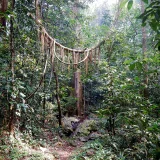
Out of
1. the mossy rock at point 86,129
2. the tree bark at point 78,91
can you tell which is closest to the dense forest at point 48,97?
the mossy rock at point 86,129

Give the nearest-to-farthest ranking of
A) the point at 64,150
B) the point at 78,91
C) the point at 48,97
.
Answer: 1. the point at 64,150
2. the point at 48,97
3. the point at 78,91

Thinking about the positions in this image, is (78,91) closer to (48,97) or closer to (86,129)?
(86,129)

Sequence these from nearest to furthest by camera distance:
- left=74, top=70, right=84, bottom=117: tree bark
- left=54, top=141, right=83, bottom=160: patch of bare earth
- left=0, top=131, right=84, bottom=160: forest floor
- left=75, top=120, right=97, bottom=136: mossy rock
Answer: left=0, top=131, right=84, bottom=160: forest floor, left=54, top=141, right=83, bottom=160: patch of bare earth, left=75, top=120, right=97, bottom=136: mossy rock, left=74, top=70, right=84, bottom=117: tree bark

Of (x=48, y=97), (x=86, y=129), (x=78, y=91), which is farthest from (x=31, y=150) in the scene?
(x=78, y=91)

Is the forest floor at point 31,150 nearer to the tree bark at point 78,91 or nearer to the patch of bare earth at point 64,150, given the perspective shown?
the patch of bare earth at point 64,150

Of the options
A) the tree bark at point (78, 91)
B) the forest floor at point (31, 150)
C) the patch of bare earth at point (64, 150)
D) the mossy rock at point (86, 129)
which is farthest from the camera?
the tree bark at point (78, 91)

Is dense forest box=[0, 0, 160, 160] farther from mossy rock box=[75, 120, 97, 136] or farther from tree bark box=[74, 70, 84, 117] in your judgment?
tree bark box=[74, 70, 84, 117]

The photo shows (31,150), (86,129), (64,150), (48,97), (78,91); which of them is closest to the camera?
(31,150)

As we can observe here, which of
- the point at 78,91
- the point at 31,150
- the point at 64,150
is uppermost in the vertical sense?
the point at 78,91

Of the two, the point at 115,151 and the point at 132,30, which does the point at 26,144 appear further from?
the point at 132,30

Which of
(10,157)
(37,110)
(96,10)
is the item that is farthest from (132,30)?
(96,10)

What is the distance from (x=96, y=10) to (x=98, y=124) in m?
22.6

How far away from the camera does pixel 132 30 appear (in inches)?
464

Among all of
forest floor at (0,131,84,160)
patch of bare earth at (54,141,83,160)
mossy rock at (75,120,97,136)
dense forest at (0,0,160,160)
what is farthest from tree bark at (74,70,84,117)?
forest floor at (0,131,84,160)
